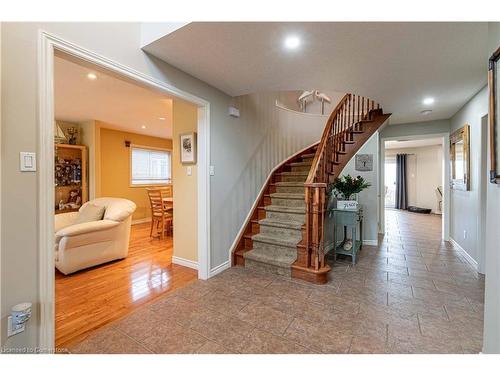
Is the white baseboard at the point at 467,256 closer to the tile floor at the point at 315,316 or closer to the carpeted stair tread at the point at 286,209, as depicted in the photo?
the tile floor at the point at 315,316

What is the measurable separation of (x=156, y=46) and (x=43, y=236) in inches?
65.5

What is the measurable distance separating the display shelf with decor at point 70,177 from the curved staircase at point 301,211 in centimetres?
396

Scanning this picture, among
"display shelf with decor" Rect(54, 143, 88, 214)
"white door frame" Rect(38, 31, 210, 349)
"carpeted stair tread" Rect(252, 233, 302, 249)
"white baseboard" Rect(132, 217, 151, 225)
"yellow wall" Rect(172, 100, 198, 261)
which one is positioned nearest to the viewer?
"white door frame" Rect(38, 31, 210, 349)

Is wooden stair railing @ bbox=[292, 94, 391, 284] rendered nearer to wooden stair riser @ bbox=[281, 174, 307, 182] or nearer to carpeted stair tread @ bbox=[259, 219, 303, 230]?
carpeted stair tread @ bbox=[259, 219, 303, 230]

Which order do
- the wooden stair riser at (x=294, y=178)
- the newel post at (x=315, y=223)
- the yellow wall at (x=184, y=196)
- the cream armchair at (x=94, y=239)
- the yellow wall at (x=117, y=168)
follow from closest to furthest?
the newel post at (x=315, y=223) < the cream armchair at (x=94, y=239) < the yellow wall at (x=184, y=196) < the wooden stair riser at (x=294, y=178) < the yellow wall at (x=117, y=168)

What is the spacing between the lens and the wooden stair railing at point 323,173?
8.74 feet

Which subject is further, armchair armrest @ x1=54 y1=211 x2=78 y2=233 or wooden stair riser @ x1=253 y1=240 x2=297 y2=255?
armchair armrest @ x1=54 y1=211 x2=78 y2=233

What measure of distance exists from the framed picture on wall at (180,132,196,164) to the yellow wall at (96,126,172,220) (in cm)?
311

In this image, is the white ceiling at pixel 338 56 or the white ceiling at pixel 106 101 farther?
the white ceiling at pixel 106 101

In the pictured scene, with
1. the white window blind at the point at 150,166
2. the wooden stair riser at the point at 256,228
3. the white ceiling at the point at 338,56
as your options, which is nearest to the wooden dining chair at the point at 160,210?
the white window blind at the point at 150,166

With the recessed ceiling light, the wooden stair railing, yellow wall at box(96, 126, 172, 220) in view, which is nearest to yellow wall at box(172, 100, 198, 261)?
the wooden stair railing

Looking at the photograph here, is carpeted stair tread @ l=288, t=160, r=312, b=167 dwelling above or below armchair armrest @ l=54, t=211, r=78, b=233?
above

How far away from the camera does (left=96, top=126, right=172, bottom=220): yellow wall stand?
17.5ft
